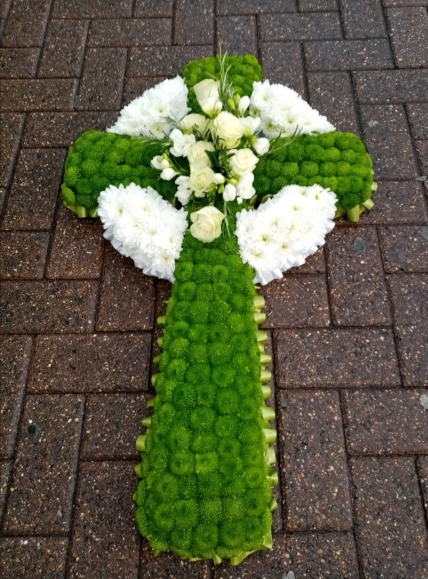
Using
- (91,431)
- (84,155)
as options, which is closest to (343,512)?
(91,431)

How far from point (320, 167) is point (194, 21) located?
4.35 ft

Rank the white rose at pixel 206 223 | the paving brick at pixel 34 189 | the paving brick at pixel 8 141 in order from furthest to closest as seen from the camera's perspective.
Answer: the paving brick at pixel 8 141 < the paving brick at pixel 34 189 < the white rose at pixel 206 223

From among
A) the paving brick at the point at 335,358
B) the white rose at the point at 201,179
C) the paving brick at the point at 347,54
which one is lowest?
the paving brick at the point at 335,358

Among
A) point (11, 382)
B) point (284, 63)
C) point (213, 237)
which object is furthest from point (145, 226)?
point (284, 63)

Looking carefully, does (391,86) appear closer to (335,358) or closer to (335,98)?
(335,98)

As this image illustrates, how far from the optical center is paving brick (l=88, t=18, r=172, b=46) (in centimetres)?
289

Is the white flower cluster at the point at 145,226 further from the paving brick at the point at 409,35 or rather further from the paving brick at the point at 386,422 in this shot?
the paving brick at the point at 409,35

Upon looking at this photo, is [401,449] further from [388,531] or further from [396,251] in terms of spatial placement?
[396,251]

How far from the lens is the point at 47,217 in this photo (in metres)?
2.38

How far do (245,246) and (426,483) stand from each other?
1.01m

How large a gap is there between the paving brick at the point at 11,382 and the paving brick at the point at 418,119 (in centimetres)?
190

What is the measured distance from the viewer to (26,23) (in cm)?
302

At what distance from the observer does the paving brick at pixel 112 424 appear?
194 cm

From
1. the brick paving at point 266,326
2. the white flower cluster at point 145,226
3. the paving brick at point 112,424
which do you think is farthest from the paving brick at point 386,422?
the white flower cluster at point 145,226
